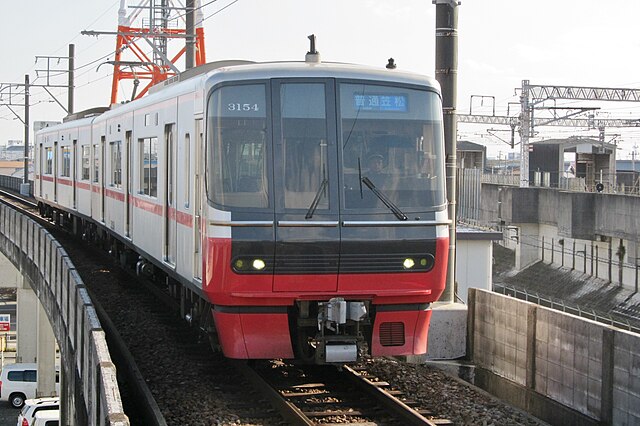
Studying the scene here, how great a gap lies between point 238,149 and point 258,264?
1.02 m

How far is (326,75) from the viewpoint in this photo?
9078mm

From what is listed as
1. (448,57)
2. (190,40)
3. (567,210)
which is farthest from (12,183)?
(448,57)

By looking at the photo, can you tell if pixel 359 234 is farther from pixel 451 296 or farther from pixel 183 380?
pixel 451 296

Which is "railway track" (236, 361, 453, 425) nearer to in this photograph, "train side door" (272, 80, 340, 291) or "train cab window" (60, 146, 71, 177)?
"train side door" (272, 80, 340, 291)

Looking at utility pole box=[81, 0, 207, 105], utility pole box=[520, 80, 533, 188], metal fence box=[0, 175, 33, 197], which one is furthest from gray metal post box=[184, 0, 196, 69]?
utility pole box=[520, 80, 533, 188]

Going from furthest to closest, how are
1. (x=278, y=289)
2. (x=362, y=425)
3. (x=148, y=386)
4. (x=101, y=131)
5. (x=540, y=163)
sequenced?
1. (x=540, y=163)
2. (x=101, y=131)
3. (x=148, y=386)
4. (x=278, y=289)
5. (x=362, y=425)

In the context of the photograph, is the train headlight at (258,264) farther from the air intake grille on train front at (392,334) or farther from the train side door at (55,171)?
the train side door at (55,171)

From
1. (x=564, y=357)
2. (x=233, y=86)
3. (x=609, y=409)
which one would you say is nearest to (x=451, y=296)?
(x=564, y=357)

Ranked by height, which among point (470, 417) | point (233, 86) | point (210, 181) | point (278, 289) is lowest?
point (470, 417)

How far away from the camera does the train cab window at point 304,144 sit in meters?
8.85

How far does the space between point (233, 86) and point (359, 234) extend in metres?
1.71

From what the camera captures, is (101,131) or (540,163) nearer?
(101,131)

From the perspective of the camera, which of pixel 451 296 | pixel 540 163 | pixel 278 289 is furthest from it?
pixel 540 163

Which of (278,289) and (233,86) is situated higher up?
(233,86)
